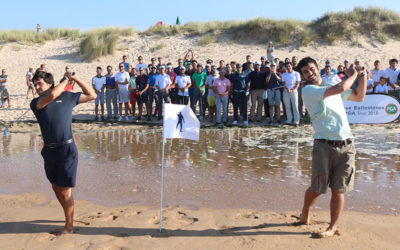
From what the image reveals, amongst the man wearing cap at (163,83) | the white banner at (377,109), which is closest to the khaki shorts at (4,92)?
the man wearing cap at (163,83)

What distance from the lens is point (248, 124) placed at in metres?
15.0

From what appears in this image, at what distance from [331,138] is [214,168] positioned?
406cm

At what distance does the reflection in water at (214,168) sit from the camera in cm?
657

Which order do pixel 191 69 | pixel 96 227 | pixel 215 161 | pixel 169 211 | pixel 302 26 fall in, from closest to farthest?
1. pixel 96 227
2. pixel 169 211
3. pixel 215 161
4. pixel 191 69
5. pixel 302 26

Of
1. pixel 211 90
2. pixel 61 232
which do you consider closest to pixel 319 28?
pixel 211 90

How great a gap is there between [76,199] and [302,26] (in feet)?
85.2

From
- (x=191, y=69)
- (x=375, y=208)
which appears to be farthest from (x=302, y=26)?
(x=375, y=208)

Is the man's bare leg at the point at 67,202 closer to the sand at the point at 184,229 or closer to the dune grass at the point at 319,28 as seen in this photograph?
the sand at the point at 184,229

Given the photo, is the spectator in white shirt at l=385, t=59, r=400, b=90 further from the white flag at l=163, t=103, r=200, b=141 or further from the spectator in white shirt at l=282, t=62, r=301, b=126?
the white flag at l=163, t=103, r=200, b=141

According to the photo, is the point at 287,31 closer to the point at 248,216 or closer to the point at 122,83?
the point at 122,83

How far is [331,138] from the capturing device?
15.4 feet

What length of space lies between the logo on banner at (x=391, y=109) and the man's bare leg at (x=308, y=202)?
972 centimetres

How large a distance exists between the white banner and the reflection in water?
90cm

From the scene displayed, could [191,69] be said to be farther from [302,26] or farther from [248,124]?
[302,26]
